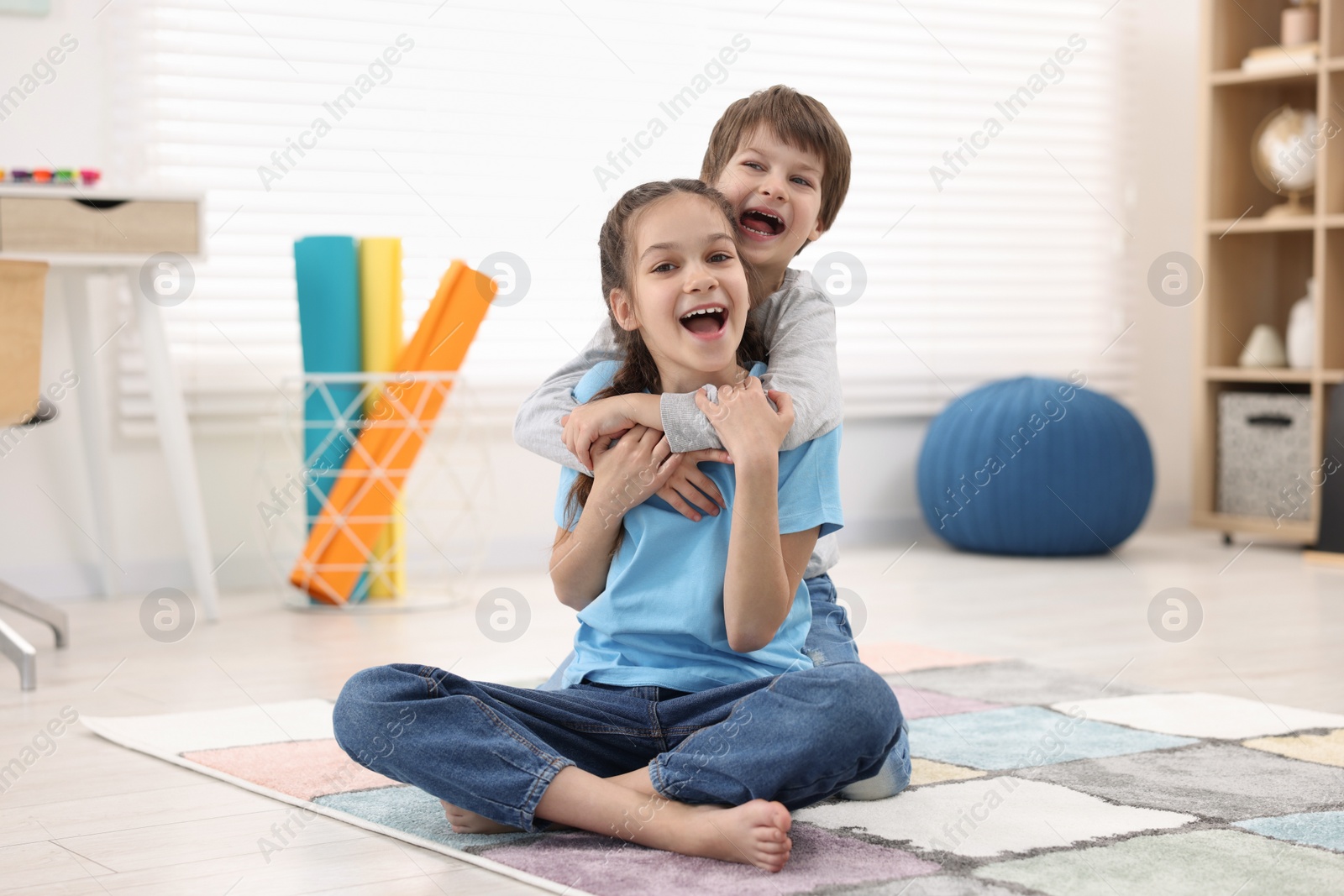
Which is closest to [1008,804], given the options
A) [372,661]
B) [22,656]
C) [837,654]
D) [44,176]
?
[837,654]

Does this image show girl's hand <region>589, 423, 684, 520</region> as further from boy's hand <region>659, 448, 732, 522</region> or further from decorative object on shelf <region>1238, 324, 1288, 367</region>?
decorative object on shelf <region>1238, 324, 1288, 367</region>

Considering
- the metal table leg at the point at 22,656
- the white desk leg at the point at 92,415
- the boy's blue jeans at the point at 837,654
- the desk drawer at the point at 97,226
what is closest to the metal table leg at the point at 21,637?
the metal table leg at the point at 22,656

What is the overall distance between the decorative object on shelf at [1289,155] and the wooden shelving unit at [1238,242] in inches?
1.7

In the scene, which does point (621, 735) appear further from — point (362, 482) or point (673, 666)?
point (362, 482)

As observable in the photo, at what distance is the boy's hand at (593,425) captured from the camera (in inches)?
49.3

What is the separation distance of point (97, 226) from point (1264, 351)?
2.73 m

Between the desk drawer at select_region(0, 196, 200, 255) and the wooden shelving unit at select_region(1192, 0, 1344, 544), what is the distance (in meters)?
2.49

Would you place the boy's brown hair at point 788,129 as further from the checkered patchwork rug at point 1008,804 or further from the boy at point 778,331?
the checkered patchwork rug at point 1008,804

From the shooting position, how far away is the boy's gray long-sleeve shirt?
1.21 m

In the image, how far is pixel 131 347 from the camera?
2.79 m

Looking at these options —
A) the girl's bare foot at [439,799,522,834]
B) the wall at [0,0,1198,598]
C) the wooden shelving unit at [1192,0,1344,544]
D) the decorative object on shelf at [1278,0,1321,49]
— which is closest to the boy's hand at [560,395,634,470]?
the girl's bare foot at [439,799,522,834]

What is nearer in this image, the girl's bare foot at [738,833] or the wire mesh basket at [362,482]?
the girl's bare foot at [738,833]

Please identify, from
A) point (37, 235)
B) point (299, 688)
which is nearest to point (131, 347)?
point (37, 235)

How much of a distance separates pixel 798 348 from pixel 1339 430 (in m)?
2.34
